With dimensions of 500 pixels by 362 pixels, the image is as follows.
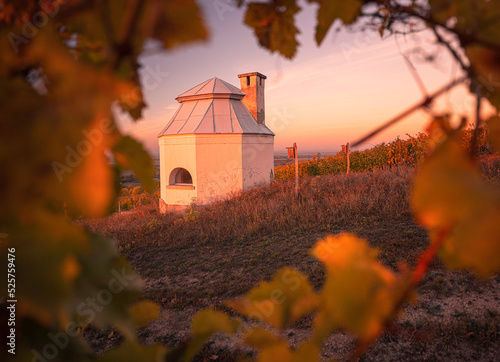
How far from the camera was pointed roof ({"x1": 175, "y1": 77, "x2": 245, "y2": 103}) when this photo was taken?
1092 cm

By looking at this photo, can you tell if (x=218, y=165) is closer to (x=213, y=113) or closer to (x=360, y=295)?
(x=213, y=113)

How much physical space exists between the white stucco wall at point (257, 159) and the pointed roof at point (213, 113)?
0.30 m

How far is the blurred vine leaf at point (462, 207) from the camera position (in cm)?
16

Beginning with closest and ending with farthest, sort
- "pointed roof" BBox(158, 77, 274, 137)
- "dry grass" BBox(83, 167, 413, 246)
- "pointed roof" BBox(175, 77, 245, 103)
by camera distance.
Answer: "dry grass" BBox(83, 167, 413, 246)
"pointed roof" BBox(158, 77, 274, 137)
"pointed roof" BBox(175, 77, 245, 103)

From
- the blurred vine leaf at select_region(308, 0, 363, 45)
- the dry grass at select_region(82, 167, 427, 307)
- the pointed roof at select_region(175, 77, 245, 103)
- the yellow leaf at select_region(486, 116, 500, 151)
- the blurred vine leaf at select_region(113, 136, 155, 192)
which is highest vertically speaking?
the pointed roof at select_region(175, 77, 245, 103)

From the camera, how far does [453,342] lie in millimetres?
2303

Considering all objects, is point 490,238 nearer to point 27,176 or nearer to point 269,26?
point 27,176

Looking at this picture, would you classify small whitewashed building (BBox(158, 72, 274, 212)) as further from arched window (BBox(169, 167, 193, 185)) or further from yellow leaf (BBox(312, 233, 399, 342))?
yellow leaf (BBox(312, 233, 399, 342))

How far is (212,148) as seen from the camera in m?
10.0

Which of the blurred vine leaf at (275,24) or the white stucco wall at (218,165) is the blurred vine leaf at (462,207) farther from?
the white stucco wall at (218,165)

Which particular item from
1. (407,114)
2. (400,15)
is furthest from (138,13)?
(400,15)

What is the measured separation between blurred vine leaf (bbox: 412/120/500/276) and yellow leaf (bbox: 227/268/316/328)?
0.15 meters

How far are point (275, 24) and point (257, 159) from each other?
1028cm

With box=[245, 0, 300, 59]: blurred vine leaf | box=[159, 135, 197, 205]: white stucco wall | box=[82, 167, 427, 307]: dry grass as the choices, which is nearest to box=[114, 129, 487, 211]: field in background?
box=[159, 135, 197, 205]: white stucco wall
